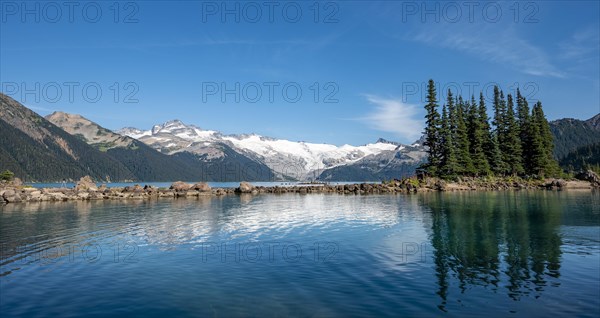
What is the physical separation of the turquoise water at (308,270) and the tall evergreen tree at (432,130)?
8185 cm

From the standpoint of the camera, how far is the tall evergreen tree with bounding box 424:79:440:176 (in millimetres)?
121062

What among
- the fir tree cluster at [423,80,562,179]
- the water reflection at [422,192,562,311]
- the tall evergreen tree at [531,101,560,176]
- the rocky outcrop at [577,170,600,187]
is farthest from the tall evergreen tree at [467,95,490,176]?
the water reflection at [422,192,562,311]

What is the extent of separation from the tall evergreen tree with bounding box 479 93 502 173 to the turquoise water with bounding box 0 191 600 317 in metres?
92.1

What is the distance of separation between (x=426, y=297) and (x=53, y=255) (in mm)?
26265

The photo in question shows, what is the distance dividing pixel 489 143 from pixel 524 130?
59.8 ft

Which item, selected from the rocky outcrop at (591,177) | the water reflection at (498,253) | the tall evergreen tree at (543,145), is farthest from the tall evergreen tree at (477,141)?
the water reflection at (498,253)

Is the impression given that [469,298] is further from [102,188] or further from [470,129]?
[470,129]

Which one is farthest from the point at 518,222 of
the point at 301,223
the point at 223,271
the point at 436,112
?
the point at 436,112

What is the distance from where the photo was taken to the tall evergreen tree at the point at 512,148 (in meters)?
127

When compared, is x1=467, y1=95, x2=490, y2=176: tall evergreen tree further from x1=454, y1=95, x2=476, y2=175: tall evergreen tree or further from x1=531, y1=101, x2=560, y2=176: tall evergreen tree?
x1=531, y1=101, x2=560, y2=176: tall evergreen tree

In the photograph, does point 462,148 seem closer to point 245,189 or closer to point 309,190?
point 309,190

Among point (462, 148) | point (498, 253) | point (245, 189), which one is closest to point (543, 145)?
point (462, 148)

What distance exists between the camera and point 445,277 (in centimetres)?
2006

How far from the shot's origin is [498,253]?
25.2 meters
